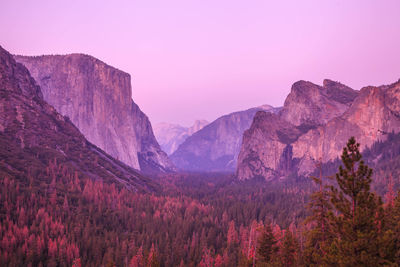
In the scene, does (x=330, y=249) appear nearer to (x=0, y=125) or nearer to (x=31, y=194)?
(x=31, y=194)

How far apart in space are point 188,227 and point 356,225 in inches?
3108

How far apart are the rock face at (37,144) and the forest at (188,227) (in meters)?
3.44

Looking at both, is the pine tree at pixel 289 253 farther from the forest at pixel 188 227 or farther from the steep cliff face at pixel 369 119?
the steep cliff face at pixel 369 119

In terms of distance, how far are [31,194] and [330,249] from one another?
92.6m

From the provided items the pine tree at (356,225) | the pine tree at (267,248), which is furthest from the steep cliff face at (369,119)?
the pine tree at (356,225)

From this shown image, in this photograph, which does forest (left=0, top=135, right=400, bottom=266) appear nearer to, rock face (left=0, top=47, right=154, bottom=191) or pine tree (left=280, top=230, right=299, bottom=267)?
pine tree (left=280, top=230, right=299, bottom=267)

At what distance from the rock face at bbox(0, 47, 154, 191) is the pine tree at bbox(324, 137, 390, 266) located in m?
103

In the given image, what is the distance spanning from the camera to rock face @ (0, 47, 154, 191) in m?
114

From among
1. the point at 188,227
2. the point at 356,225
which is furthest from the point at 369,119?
the point at 356,225

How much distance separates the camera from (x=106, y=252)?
227 feet

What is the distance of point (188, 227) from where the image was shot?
95.3 metres

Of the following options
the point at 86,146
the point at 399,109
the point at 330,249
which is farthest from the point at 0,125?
the point at 399,109

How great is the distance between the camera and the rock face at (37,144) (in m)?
114

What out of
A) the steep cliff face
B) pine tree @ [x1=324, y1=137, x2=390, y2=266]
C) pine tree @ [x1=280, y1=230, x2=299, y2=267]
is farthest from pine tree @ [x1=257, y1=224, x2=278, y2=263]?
the steep cliff face
